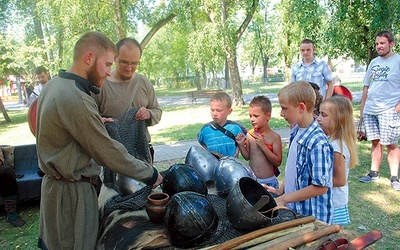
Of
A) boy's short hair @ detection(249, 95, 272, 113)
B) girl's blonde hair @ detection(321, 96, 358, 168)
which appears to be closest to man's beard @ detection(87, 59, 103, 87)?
boy's short hair @ detection(249, 95, 272, 113)

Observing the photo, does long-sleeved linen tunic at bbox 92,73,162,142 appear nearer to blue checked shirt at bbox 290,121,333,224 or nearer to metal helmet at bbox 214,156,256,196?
metal helmet at bbox 214,156,256,196

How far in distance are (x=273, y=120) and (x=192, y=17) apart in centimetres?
721

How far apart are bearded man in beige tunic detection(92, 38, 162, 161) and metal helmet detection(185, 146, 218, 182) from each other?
2.12 feet

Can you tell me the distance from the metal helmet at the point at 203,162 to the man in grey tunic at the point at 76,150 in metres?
0.55

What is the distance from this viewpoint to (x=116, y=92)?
10.1ft

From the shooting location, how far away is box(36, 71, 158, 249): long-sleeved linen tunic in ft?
6.15

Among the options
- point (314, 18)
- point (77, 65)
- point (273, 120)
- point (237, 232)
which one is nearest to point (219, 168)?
point (237, 232)

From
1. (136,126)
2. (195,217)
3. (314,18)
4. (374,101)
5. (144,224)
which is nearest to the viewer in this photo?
(195,217)

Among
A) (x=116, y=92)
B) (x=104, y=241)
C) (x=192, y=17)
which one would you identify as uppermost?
(x=192, y=17)

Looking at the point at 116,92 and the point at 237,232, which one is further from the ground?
the point at 116,92

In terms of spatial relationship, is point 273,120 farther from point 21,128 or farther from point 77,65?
point 21,128


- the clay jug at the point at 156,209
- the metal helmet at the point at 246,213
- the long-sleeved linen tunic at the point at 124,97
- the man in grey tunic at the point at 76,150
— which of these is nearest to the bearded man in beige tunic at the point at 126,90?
the long-sleeved linen tunic at the point at 124,97

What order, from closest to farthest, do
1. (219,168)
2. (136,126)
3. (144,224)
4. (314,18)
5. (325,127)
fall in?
1. (144,224)
2. (219,168)
3. (325,127)
4. (136,126)
5. (314,18)

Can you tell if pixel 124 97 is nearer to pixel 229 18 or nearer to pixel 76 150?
pixel 76 150
